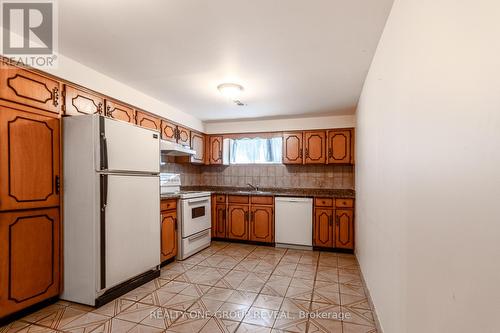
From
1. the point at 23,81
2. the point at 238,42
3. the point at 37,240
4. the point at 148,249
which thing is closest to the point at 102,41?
the point at 23,81

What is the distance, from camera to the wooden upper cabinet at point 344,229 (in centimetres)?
394

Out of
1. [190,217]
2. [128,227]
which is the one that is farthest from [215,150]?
[128,227]

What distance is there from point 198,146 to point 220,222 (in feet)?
4.82

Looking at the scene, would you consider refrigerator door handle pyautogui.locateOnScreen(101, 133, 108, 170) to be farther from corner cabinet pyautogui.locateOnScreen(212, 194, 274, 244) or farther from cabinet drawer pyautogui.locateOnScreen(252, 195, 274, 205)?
cabinet drawer pyautogui.locateOnScreen(252, 195, 274, 205)

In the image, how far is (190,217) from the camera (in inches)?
147

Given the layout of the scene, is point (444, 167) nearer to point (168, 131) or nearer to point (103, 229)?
point (103, 229)

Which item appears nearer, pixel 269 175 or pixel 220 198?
pixel 220 198

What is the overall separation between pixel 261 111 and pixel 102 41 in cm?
259

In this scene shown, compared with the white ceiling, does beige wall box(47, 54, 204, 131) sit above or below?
below

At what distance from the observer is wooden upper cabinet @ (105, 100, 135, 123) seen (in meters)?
2.87

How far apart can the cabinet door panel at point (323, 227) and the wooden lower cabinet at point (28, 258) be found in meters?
3.32

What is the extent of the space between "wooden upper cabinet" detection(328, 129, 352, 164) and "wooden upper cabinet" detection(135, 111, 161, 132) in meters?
2.79

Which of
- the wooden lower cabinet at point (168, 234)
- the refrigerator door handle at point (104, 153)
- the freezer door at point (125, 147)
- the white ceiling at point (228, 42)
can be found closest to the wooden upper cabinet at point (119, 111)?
the white ceiling at point (228, 42)

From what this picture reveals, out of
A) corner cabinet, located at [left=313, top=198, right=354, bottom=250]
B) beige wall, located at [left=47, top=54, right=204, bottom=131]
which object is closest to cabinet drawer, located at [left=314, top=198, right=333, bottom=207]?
corner cabinet, located at [left=313, top=198, right=354, bottom=250]
